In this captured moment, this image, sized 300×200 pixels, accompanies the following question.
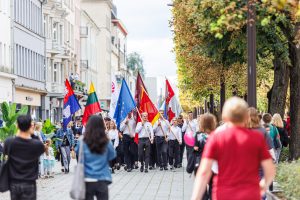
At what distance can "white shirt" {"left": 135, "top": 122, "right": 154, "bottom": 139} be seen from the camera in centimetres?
2987

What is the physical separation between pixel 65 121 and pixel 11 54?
2642cm

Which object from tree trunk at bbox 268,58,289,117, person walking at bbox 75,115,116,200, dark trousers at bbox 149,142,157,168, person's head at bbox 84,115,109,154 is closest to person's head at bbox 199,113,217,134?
person walking at bbox 75,115,116,200

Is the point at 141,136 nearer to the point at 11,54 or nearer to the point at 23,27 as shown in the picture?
the point at 11,54

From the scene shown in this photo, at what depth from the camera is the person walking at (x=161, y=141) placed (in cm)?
3094

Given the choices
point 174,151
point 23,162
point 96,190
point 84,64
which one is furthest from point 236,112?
point 84,64

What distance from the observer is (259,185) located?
29.4 feet

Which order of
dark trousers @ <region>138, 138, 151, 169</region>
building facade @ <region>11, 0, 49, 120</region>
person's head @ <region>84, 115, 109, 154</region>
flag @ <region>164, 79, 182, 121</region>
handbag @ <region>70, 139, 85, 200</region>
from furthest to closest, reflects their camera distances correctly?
building facade @ <region>11, 0, 49, 120</region>, flag @ <region>164, 79, 182, 121</region>, dark trousers @ <region>138, 138, 151, 169</region>, person's head @ <region>84, 115, 109, 154</region>, handbag @ <region>70, 139, 85, 200</region>

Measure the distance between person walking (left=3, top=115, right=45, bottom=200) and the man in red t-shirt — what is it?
3725 millimetres

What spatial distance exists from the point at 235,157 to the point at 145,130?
21.1m

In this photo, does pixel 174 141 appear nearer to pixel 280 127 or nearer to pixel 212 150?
pixel 280 127

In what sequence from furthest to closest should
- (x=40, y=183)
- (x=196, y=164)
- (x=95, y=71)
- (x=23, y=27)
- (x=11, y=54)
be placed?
(x=95, y=71)
(x=23, y=27)
(x=11, y=54)
(x=40, y=183)
(x=196, y=164)

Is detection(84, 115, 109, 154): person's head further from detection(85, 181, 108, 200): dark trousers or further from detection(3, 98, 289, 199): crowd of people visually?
detection(85, 181, 108, 200): dark trousers

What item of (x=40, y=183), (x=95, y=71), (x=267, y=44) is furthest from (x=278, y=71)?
(x=95, y=71)

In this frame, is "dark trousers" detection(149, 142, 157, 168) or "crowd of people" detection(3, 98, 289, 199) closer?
"crowd of people" detection(3, 98, 289, 199)
